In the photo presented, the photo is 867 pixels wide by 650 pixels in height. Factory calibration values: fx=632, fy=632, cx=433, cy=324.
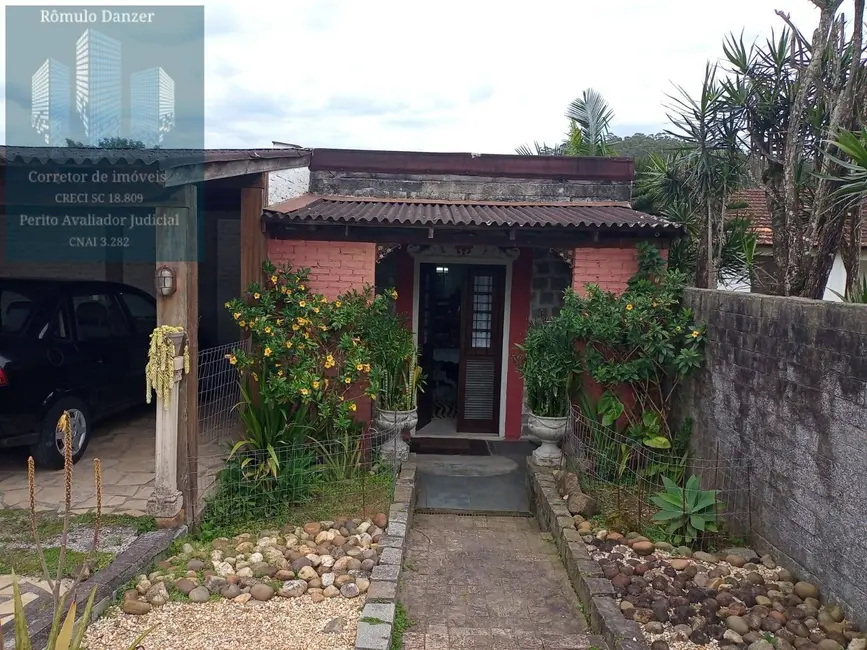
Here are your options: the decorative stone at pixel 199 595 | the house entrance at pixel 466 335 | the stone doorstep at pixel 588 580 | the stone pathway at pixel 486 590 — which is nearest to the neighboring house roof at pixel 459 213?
the house entrance at pixel 466 335

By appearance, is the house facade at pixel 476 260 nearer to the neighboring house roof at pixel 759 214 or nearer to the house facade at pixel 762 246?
the house facade at pixel 762 246

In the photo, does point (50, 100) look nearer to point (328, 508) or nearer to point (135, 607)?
point (328, 508)

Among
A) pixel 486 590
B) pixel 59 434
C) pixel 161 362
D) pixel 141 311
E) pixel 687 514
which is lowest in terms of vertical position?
pixel 486 590

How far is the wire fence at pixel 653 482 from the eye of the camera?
4.90m

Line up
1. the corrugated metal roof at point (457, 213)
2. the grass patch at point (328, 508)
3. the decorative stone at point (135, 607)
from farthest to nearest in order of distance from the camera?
1. the corrugated metal roof at point (457, 213)
2. the grass patch at point (328, 508)
3. the decorative stone at point (135, 607)

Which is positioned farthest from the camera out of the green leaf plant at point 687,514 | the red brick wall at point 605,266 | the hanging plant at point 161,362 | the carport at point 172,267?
the red brick wall at point 605,266

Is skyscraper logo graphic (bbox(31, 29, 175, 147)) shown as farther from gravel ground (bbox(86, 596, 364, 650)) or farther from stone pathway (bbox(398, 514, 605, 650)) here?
stone pathway (bbox(398, 514, 605, 650))

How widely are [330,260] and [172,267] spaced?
2.20 metres

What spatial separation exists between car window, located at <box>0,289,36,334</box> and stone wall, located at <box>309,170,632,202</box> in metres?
3.45

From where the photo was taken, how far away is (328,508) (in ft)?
17.4

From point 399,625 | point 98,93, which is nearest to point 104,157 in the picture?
point 399,625

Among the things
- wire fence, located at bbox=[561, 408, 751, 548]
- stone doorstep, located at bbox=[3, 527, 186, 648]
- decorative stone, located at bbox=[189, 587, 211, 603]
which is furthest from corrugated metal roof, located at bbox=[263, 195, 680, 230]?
decorative stone, located at bbox=[189, 587, 211, 603]

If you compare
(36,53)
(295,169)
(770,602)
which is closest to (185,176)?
(295,169)

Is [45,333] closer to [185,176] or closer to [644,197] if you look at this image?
[185,176]
